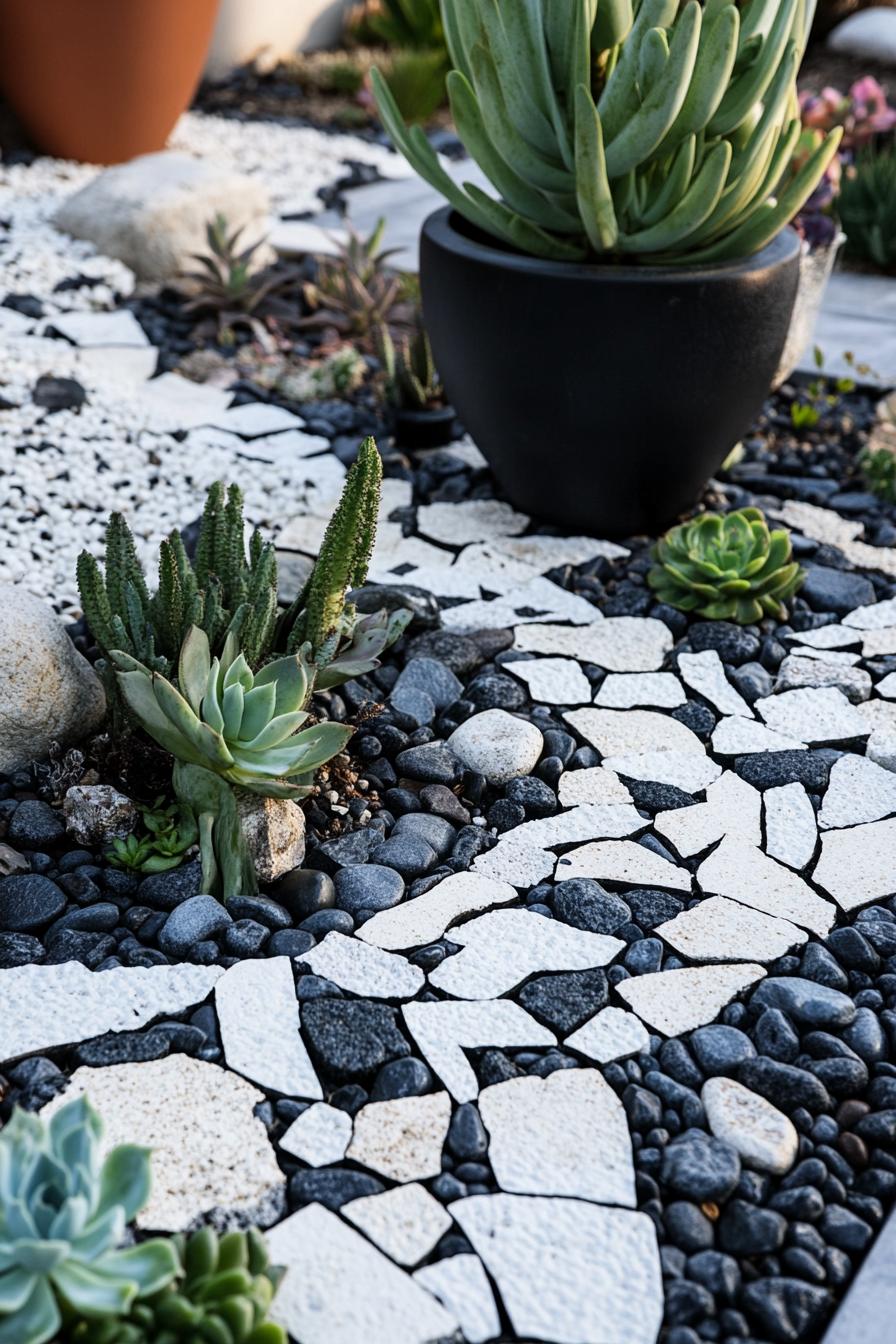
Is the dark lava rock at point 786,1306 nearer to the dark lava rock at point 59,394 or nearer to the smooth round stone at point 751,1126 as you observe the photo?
the smooth round stone at point 751,1126

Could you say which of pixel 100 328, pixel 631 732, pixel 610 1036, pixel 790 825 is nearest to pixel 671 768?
pixel 631 732

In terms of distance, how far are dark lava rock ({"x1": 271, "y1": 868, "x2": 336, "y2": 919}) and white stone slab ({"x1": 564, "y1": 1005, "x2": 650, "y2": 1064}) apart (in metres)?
0.50

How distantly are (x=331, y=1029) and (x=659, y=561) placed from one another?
1704 millimetres

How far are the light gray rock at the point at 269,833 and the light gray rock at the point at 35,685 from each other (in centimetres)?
48

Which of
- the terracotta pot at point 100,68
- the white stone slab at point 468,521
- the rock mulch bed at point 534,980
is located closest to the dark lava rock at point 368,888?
→ the rock mulch bed at point 534,980

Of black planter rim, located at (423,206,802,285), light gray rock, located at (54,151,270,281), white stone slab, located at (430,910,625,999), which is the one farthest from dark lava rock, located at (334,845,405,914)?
light gray rock, located at (54,151,270,281)

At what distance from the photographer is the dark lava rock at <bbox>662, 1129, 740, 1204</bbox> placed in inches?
74.4

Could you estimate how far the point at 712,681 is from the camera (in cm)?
309

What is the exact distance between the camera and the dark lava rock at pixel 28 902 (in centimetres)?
234

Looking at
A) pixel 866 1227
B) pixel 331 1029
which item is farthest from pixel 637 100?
pixel 866 1227

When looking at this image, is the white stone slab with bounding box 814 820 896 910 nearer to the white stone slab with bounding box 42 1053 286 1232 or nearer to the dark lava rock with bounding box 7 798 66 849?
the white stone slab with bounding box 42 1053 286 1232

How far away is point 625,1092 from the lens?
6.71ft

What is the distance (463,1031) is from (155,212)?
3763 millimetres

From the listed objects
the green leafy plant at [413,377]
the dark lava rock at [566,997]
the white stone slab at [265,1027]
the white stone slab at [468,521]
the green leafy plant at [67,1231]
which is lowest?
the white stone slab at [468,521]
